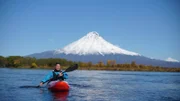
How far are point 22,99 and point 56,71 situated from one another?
464cm

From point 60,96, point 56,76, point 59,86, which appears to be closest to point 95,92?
point 59,86

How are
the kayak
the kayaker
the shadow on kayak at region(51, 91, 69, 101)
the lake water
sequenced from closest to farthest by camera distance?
the shadow on kayak at region(51, 91, 69, 101), the lake water, the kayak, the kayaker

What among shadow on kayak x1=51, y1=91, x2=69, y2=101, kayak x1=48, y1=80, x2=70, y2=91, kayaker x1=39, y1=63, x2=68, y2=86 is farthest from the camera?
kayaker x1=39, y1=63, x2=68, y2=86

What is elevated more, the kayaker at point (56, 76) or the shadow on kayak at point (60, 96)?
the kayaker at point (56, 76)

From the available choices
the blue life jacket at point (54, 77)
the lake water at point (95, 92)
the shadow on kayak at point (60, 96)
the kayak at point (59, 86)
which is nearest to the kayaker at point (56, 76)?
the blue life jacket at point (54, 77)

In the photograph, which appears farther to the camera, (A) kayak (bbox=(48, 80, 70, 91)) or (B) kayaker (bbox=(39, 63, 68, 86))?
(B) kayaker (bbox=(39, 63, 68, 86))

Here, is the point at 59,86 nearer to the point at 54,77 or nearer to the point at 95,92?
the point at 54,77

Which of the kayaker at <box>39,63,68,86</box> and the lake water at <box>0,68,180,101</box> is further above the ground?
the kayaker at <box>39,63,68,86</box>

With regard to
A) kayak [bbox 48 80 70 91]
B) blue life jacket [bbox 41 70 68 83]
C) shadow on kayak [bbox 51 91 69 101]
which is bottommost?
shadow on kayak [bbox 51 91 69 101]

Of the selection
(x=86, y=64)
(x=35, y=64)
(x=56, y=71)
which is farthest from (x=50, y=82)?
(x=86, y=64)

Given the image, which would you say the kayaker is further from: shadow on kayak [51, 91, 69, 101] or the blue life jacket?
shadow on kayak [51, 91, 69, 101]

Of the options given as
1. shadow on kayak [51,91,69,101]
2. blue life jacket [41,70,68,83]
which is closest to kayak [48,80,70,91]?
shadow on kayak [51,91,69,101]

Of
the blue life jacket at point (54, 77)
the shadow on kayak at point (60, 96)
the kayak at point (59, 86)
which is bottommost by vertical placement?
the shadow on kayak at point (60, 96)

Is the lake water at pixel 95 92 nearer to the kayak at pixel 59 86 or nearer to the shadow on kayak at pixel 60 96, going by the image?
the shadow on kayak at pixel 60 96
